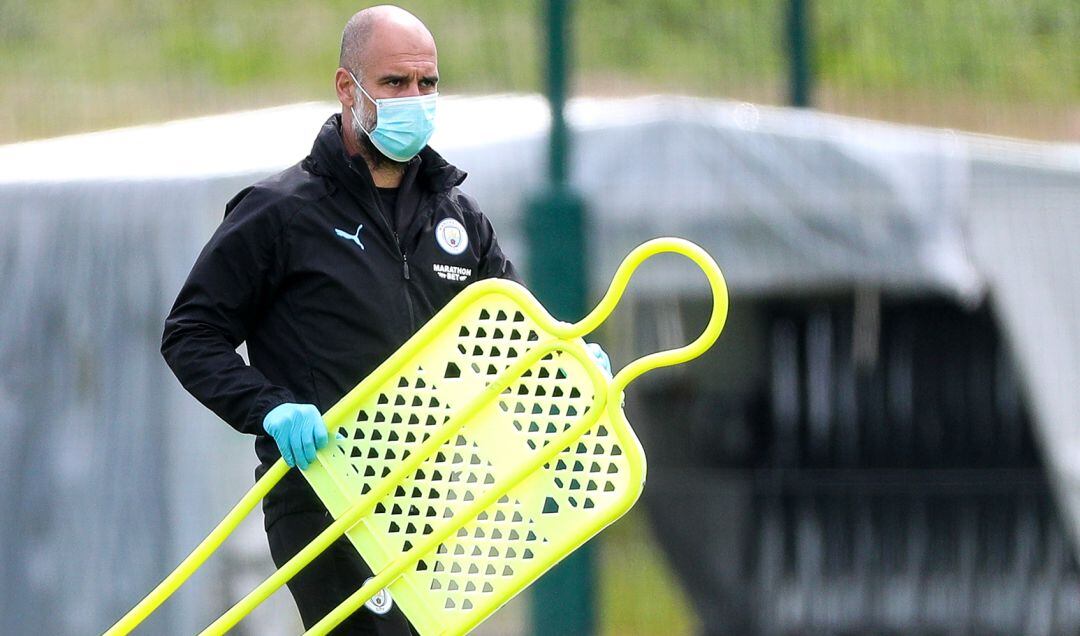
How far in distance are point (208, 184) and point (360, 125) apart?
2.22 m

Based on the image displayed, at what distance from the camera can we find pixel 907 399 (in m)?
5.82

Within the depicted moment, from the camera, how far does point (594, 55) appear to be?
559cm

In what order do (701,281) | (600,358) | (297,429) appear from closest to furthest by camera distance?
1. (297,429)
2. (600,358)
3. (701,281)

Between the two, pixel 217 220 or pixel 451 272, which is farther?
pixel 217 220

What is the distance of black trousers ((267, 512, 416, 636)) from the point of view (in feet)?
10.5

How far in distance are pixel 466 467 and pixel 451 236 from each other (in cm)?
50

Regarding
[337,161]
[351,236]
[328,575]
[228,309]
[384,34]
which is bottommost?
[328,575]

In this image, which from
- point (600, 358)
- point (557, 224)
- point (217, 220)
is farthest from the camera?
point (557, 224)

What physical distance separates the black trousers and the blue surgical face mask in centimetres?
74

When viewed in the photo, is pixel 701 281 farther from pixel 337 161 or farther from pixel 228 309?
pixel 228 309

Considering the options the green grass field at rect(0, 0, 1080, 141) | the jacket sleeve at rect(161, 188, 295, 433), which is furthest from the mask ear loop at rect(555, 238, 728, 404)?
the green grass field at rect(0, 0, 1080, 141)

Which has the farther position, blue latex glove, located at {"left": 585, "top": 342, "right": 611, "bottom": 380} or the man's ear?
the man's ear

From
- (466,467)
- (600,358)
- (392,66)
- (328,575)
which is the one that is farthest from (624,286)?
(328,575)

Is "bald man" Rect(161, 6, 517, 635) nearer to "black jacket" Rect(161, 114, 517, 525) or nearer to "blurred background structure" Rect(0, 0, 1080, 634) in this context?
"black jacket" Rect(161, 114, 517, 525)
